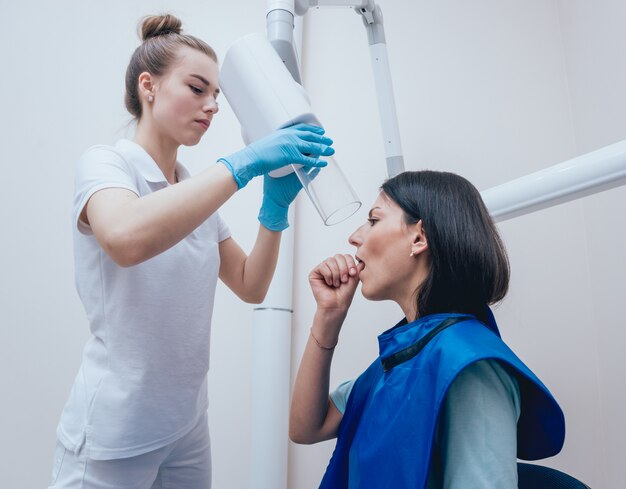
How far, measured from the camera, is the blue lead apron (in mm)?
749

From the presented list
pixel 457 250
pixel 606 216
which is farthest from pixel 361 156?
pixel 457 250

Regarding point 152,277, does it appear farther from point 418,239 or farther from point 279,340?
point 279,340

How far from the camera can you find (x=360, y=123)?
1.81m

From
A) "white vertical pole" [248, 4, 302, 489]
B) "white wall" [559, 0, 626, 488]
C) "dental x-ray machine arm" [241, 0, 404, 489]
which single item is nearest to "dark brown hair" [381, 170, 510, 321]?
"dental x-ray machine arm" [241, 0, 404, 489]

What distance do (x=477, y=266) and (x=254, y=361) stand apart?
85 centimetres

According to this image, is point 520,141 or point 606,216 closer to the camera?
point 606,216

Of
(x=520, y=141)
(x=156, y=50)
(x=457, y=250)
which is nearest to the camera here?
(x=457, y=250)

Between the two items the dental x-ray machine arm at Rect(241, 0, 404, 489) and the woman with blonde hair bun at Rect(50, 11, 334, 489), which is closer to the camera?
the woman with blonde hair bun at Rect(50, 11, 334, 489)

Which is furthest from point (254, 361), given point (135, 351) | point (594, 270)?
point (594, 270)

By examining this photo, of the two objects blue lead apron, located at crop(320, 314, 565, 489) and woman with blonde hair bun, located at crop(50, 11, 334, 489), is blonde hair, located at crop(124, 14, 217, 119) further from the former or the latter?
blue lead apron, located at crop(320, 314, 565, 489)

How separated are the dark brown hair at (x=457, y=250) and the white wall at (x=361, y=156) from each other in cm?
74

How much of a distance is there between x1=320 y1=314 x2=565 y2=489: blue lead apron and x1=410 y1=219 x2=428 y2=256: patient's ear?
0.43ft

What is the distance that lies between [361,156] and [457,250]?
Result: 3.07 feet

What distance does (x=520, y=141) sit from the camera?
1.77 meters
